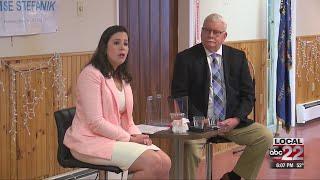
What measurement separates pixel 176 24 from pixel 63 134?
222 cm

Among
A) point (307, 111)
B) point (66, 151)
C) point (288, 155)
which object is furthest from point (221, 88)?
point (307, 111)

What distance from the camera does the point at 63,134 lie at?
322cm

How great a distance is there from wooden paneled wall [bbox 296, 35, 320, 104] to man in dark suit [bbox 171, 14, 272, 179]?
3.50 meters

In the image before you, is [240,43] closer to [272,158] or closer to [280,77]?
[280,77]

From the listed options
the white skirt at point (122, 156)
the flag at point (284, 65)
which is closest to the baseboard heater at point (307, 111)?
the flag at point (284, 65)

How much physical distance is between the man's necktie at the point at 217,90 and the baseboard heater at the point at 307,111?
3606 mm

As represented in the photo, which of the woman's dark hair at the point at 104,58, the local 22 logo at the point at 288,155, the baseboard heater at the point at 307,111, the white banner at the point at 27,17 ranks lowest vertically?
the local 22 logo at the point at 288,155

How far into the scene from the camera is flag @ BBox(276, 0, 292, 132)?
6.22 m

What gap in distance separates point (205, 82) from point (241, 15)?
216 cm

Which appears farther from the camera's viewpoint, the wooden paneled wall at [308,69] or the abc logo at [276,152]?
the wooden paneled wall at [308,69]

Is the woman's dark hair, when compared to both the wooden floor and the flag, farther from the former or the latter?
the flag

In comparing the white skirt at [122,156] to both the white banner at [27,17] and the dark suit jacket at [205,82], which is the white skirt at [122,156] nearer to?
the dark suit jacket at [205,82]

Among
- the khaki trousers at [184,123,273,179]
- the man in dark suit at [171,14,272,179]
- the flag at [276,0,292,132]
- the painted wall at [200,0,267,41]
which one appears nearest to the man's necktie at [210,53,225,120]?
the man in dark suit at [171,14,272,179]

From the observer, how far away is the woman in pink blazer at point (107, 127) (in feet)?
10.1
